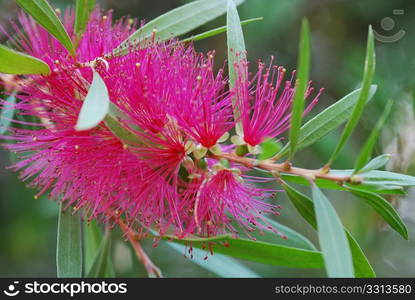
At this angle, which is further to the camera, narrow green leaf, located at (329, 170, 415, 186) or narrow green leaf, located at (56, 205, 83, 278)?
narrow green leaf, located at (56, 205, 83, 278)

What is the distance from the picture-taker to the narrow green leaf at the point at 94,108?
86 centimetres

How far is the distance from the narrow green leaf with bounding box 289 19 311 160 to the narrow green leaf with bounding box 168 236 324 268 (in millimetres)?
276

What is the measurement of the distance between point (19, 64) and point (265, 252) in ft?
2.29

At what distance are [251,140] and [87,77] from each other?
1.31 feet

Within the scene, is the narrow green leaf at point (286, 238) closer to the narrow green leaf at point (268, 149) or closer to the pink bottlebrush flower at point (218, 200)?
the pink bottlebrush flower at point (218, 200)

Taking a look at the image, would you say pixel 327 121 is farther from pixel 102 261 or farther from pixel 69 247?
pixel 102 261

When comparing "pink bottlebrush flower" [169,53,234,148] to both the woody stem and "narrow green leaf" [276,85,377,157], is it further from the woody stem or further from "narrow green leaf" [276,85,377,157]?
"narrow green leaf" [276,85,377,157]

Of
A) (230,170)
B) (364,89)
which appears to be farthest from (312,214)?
(364,89)

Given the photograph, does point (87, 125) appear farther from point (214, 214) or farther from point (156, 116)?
point (214, 214)

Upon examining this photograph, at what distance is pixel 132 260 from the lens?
2.52m

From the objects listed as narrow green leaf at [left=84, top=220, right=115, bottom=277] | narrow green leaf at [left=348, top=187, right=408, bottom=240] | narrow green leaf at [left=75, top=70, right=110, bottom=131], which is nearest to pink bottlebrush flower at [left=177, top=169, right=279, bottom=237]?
narrow green leaf at [left=348, top=187, right=408, bottom=240]

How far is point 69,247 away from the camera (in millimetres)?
1396

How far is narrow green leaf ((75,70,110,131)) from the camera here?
0.86m

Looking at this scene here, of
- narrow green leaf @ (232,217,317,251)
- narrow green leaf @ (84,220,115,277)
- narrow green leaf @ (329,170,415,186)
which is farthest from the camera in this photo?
narrow green leaf @ (84,220,115,277)
